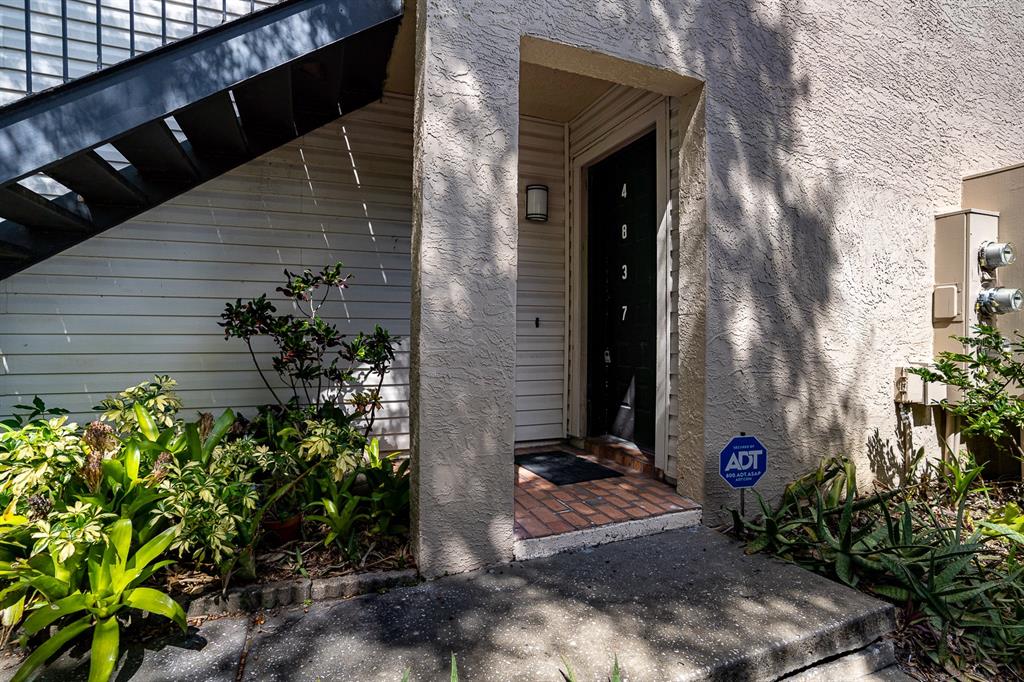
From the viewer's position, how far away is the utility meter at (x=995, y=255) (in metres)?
3.57

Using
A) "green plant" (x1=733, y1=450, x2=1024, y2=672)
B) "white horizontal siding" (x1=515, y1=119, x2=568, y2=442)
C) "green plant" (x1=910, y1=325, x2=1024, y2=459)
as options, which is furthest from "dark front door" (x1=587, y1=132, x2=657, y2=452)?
"green plant" (x1=910, y1=325, x2=1024, y2=459)

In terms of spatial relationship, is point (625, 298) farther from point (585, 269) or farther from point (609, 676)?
point (609, 676)

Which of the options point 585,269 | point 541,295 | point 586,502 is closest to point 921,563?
point 586,502

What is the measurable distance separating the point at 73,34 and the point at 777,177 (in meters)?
4.69

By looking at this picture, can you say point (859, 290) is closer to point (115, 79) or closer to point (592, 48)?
point (592, 48)

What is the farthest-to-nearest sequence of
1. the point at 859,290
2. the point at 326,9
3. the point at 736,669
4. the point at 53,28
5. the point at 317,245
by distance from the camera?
the point at 317,245
the point at 859,290
the point at 53,28
the point at 326,9
the point at 736,669

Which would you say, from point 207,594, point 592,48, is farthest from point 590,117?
point 207,594

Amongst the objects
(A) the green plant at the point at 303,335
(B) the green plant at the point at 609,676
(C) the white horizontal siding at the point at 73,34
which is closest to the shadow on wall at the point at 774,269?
(B) the green plant at the point at 609,676

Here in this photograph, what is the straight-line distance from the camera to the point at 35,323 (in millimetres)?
3285

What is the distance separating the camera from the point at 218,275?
12.0 ft

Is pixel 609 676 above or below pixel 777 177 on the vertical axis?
below

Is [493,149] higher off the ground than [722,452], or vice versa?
[493,149]

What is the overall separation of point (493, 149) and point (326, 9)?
Answer: 1230mm

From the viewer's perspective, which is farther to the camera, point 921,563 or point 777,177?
point 777,177
